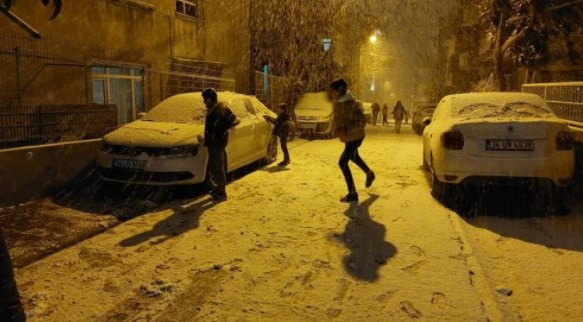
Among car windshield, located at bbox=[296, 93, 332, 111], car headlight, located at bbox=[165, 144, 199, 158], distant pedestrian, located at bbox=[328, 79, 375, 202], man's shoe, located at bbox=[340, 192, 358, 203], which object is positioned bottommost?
man's shoe, located at bbox=[340, 192, 358, 203]

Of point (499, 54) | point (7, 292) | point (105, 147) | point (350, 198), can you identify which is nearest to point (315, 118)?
point (499, 54)

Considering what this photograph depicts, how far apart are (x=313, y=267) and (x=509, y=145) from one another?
3.31 m

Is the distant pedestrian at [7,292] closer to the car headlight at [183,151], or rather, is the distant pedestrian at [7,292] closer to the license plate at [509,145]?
the car headlight at [183,151]

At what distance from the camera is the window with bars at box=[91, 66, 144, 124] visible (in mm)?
10758

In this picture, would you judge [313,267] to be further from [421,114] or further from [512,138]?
[421,114]

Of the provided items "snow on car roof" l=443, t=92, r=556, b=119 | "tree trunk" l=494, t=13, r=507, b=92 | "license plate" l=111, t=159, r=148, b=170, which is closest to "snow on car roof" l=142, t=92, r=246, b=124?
"license plate" l=111, t=159, r=148, b=170

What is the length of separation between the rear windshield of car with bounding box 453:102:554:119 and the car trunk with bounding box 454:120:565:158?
58 cm

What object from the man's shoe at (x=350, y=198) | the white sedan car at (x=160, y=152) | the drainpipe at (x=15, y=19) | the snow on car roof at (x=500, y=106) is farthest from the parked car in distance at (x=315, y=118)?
the drainpipe at (x=15, y=19)

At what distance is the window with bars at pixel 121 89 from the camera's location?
10.8 m

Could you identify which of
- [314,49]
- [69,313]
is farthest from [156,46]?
[314,49]

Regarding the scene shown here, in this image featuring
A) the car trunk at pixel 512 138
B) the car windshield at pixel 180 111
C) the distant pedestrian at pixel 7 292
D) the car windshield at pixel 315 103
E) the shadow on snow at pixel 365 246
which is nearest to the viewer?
the distant pedestrian at pixel 7 292

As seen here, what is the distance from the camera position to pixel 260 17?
2206 centimetres

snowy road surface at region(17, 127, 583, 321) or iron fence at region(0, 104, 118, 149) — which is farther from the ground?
iron fence at region(0, 104, 118, 149)

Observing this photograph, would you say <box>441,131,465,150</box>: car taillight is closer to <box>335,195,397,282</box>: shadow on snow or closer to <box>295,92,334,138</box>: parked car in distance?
<box>335,195,397,282</box>: shadow on snow
